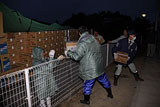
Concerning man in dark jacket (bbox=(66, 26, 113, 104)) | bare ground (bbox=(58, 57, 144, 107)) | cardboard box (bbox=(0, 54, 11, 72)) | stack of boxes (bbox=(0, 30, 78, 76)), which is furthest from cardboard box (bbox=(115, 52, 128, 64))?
cardboard box (bbox=(0, 54, 11, 72))

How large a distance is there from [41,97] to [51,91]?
0.25 m

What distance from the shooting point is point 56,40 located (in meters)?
8.12

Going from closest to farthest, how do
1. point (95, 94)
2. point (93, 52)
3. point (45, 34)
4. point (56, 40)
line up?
point (93, 52), point (95, 94), point (45, 34), point (56, 40)

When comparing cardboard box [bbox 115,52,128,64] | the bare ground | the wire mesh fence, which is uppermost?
cardboard box [bbox 115,52,128,64]

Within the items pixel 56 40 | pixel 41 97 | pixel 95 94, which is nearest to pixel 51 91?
pixel 41 97

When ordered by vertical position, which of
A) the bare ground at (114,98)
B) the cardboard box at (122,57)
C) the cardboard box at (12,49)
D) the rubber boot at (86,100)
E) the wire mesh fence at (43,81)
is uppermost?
the cardboard box at (12,49)

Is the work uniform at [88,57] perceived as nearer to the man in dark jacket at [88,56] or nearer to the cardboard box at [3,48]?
the man in dark jacket at [88,56]

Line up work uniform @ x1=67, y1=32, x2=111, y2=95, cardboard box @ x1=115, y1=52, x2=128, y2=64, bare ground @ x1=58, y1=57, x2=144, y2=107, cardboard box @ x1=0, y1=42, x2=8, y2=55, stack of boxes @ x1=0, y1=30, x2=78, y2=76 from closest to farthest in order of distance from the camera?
work uniform @ x1=67, y1=32, x2=111, y2=95 < bare ground @ x1=58, y1=57, x2=144, y2=107 < cardboard box @ x1=115, y1=52, x2=128, y2=64 < cardboard box @ x1=0, y1=42, x2=8, y2=55 < stack of boxes @ x1=0, y1=30, x2=78, y2=76

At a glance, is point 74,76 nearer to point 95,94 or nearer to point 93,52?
point 95,94

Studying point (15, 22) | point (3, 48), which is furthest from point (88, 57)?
point (15, 22)

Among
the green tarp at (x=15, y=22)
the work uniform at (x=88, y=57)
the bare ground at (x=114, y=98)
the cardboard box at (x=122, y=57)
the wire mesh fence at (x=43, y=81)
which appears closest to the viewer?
the wire mesh fence at (x=43, y=81)

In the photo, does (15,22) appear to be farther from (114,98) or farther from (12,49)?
(114,98)

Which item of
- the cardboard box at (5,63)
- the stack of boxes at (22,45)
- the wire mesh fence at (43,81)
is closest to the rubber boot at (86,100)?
the wire mesh fence at (43,81)

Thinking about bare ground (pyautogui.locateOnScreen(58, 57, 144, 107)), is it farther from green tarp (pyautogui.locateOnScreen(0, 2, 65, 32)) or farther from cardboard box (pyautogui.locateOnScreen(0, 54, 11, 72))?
green tarp (pyautogui.locateOnScreen(0, 2, 65, 32))
